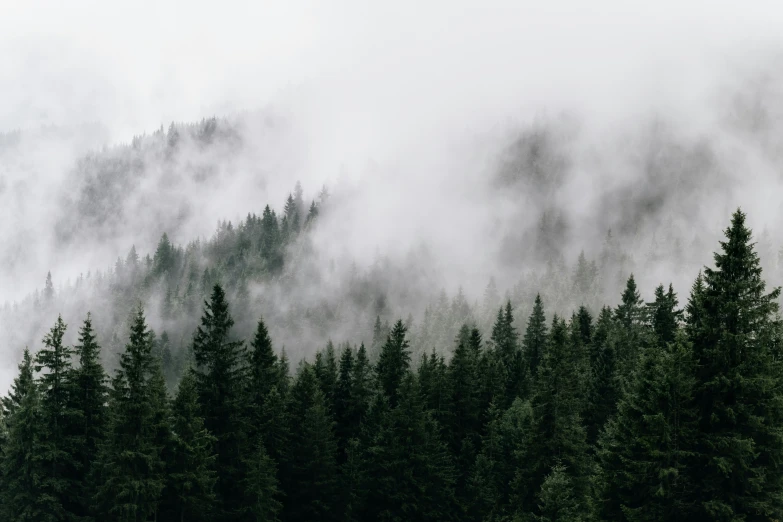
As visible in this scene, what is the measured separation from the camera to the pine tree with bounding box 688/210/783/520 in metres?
21.5

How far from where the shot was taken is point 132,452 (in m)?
33.3

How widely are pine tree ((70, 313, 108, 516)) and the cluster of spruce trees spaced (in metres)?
0.10

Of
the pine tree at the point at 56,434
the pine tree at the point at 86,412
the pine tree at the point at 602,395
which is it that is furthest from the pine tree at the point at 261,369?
the pine tree at the point at 602,395

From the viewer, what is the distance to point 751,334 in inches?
896

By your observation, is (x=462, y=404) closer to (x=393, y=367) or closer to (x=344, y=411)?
(x=393, y=367)

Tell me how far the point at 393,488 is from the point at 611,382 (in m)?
21.8

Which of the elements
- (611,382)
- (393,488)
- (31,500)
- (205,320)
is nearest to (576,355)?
(611,382)

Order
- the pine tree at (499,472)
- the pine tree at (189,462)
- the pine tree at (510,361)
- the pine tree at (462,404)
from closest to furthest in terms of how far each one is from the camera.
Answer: the pine tree at (189,462) < the pine tree at (499,472) < the pine tree at (462,404) < the pine tree at (510,361)

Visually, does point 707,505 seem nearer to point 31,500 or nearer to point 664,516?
point 664,516

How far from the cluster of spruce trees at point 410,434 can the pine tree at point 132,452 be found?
10 cm

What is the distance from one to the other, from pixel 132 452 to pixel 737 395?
28.3 meters

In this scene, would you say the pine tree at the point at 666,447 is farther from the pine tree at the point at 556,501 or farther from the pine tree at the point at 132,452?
the pine tree at the point at 132,452

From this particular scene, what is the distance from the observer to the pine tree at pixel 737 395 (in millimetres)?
21500

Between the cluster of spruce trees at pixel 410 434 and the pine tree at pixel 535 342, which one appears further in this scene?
the pine tree at pixel 535 342
